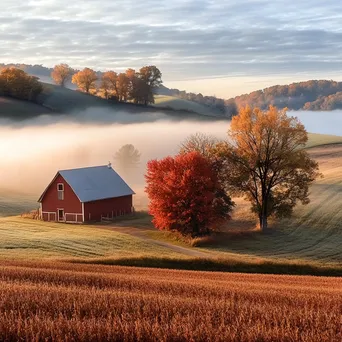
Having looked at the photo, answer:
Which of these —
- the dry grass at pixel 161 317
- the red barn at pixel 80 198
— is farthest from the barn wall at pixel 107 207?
the dry grass at pixel 161 317

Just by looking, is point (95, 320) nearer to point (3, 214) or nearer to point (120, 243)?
point (120, 243)

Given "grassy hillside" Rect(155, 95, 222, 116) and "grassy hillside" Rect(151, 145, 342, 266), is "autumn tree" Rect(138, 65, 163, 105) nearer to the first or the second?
"grassy hillside" Rect(155, 95, 222, 116)

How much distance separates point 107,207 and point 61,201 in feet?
15.4

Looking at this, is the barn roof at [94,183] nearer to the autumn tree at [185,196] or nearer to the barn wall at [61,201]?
the barn wall at [61,201]

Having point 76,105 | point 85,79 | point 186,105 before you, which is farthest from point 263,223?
point 186,105

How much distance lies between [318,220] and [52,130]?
93.9 m

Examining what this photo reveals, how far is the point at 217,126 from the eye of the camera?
13900 centimetres

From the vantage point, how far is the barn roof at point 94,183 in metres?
58.2

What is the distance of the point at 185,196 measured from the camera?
Answer: 157 feet

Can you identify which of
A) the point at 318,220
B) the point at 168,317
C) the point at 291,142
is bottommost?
the point at 318,220

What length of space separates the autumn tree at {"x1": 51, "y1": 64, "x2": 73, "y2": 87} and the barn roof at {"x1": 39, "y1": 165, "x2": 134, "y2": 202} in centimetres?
11956

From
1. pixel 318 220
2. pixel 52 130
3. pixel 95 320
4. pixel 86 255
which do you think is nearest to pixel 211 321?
pixel 95 320

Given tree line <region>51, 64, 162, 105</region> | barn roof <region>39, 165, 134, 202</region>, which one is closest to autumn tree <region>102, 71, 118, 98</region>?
tree line <region>51, 64, 162, 105</region>

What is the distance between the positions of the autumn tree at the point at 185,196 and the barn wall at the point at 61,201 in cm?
1091
